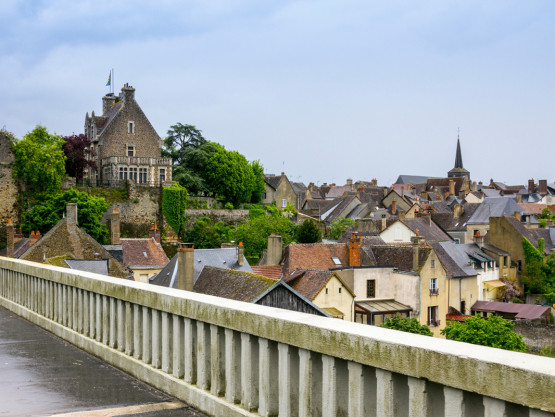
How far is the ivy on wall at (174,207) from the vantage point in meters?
63.5

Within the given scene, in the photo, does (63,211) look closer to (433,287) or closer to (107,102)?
(107,102)

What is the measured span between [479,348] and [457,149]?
522 feet

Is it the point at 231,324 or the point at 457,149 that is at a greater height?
the point at 457,149

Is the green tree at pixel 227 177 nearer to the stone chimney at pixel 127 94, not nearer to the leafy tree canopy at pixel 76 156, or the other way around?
the stone chimney at pixel 127 94

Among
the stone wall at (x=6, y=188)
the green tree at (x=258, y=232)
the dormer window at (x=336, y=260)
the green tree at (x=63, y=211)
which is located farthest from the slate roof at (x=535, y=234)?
the stone wall at (x=6, y=188)

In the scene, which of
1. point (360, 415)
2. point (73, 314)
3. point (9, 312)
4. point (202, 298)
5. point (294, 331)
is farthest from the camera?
point (9, 312)

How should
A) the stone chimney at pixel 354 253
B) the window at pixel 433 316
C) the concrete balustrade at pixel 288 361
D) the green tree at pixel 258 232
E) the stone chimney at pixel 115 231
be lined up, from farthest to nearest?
the green tree at pixel 258 232 < the stone chimney at pixel 115 231 < the window at pixel 433 316 < the stone chimney at pixel 354 253 < the concrete balustrade at pixel 288 361

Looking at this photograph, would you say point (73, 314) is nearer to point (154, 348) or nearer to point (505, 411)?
point (154, 348)

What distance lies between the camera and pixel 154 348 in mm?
5984

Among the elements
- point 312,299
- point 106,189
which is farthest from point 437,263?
point 106,189

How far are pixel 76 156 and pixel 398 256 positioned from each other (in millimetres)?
35863

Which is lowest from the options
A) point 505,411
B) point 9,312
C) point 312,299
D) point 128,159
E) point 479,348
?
point 312,299

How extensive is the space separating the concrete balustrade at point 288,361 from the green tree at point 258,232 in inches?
2145

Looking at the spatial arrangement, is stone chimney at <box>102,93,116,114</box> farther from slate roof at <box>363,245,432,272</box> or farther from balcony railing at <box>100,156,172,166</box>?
slate roof at <box>363,245,432,272</box>
